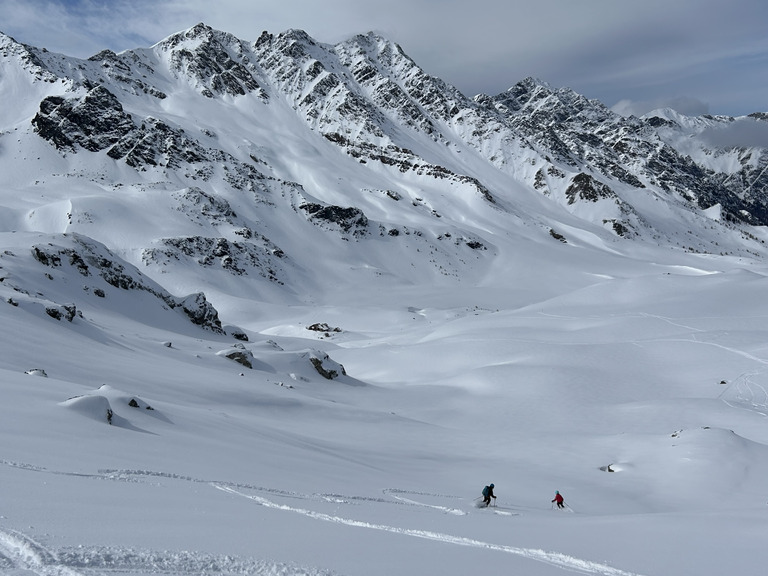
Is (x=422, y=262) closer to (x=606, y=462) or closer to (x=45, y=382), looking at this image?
(x=606, y=462)

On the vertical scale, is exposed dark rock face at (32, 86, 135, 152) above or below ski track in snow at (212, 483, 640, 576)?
above

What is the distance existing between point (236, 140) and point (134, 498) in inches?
6652

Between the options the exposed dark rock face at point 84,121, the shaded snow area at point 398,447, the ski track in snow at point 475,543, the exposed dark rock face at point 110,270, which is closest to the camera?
the shaded snow area at point 398,447

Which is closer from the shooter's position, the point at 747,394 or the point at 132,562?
the point at 132,562

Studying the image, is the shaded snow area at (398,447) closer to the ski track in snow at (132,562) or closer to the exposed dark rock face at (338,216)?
the ski track in snow at (132,562)

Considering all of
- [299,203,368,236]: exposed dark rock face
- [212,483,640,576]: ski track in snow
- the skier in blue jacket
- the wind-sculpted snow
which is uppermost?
[299,203,368,236]: exposed dark rock face

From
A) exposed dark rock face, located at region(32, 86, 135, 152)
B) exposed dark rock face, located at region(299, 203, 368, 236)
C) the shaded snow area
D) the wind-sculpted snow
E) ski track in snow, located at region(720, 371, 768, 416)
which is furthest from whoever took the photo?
exposed dark rock face, located at region(299, 203, 368, 236)

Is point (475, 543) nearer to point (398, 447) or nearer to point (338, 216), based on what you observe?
point (398, 447)

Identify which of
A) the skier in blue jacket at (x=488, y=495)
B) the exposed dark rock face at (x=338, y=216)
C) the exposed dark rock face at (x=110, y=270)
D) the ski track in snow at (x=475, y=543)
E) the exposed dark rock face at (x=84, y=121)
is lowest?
the ski track in snow at (x=475, y=543)

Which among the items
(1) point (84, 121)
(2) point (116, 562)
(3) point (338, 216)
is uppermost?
(1) point (84, 121)

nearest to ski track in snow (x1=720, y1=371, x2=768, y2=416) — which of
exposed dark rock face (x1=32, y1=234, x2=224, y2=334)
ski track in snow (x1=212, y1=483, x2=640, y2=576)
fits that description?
ski track in snow (x1=212, y1=483, x2=640, y2=576)

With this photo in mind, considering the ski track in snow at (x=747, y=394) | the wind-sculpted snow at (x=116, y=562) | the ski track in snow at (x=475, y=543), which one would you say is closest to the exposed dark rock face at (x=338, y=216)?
the ski track in snow at (x=747, y=394)

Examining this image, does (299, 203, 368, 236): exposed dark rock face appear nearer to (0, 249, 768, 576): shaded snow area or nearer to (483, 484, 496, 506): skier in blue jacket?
(0, 249, 768, 576): shaded snow area

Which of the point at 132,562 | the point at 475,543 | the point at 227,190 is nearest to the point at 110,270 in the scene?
the point at 475,543
